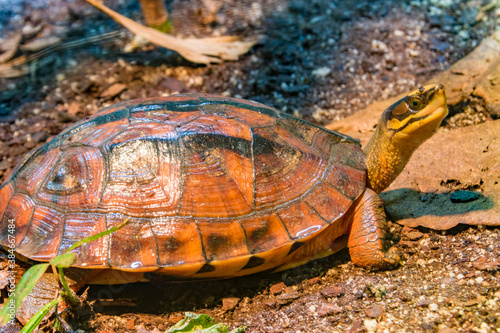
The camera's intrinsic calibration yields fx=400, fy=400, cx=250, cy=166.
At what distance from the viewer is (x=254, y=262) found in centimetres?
281

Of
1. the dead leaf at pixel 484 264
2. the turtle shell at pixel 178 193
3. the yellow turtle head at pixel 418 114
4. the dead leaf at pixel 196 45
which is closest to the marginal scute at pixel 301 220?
the turtle shell at pixel 178 193

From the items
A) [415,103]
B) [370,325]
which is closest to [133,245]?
[370,325]

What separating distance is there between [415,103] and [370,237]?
1021 mm

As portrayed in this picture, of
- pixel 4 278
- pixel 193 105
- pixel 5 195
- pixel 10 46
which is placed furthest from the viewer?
pixel 10 46

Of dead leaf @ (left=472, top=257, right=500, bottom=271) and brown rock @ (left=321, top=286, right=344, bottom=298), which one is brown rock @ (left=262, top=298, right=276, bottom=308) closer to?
brown rock @ (left=321, top=286, right=344, bottom=298)

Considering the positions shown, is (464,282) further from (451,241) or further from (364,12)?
(364,12)

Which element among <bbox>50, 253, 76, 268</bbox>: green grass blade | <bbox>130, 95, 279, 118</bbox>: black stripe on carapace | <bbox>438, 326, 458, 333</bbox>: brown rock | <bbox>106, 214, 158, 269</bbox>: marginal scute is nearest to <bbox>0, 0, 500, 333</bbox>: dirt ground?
<bbox>438, 326, 458, 333</bbox>: brown rock

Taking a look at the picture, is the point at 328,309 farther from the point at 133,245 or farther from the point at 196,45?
the point at 196,45

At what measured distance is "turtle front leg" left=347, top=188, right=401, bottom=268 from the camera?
9.45 ft

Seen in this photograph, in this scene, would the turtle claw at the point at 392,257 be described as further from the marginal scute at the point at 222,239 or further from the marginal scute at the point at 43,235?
the marginal scute at the point at 43,235

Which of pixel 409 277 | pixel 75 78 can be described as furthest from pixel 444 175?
pixel 75 78

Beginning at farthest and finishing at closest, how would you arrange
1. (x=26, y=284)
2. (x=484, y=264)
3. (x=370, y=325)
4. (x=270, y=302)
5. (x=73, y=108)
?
(x=73, y=108) < (x=270, y=302) < (x=484, y=264) < (x=370, y=325) < (x=26, y=284)

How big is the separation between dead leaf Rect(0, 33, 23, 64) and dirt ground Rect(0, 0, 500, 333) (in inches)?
7.0

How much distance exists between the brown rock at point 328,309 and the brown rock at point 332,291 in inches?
3.9
